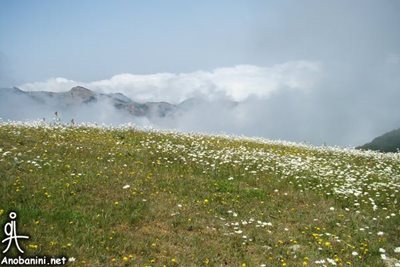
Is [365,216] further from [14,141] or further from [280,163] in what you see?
[14,141]

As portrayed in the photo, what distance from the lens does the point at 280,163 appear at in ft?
71.1

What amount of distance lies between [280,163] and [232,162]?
2.35m

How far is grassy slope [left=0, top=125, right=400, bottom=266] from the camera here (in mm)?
11234

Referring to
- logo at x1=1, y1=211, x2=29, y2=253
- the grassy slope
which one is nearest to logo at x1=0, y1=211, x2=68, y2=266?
logo at x1=1, y1=211, x2=29, y2=253

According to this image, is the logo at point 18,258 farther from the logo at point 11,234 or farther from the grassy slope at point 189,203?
the grassy slope at point 189,203

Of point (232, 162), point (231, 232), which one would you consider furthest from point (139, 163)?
point (231, 232)

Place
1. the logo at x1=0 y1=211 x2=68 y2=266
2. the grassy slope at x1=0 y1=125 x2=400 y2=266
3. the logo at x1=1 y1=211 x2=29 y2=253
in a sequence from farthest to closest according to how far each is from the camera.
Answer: the grassy slope at x1=0 y1=125 x2=400 y2=266, the logo at x1=1 y1=211 x2=29 y2=253, the logo at x1=0 y1=211 x2=68 y2=266

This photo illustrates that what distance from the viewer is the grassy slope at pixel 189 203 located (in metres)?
11.2

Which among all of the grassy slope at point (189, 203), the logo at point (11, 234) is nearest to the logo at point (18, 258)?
the logo at point (11, 234)

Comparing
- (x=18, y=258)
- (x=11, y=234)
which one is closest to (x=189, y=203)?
(x=11, y=234)

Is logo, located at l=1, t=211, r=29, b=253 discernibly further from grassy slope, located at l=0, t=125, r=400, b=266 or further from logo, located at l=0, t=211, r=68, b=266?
grassy slope, located at l=0, t=125, r=400, b=266

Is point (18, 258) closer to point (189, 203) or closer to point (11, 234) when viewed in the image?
point (11, 234)

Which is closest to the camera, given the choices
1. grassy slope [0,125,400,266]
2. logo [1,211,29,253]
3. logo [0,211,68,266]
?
logo [0,211,68,266]

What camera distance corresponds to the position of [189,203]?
14.8 metres
